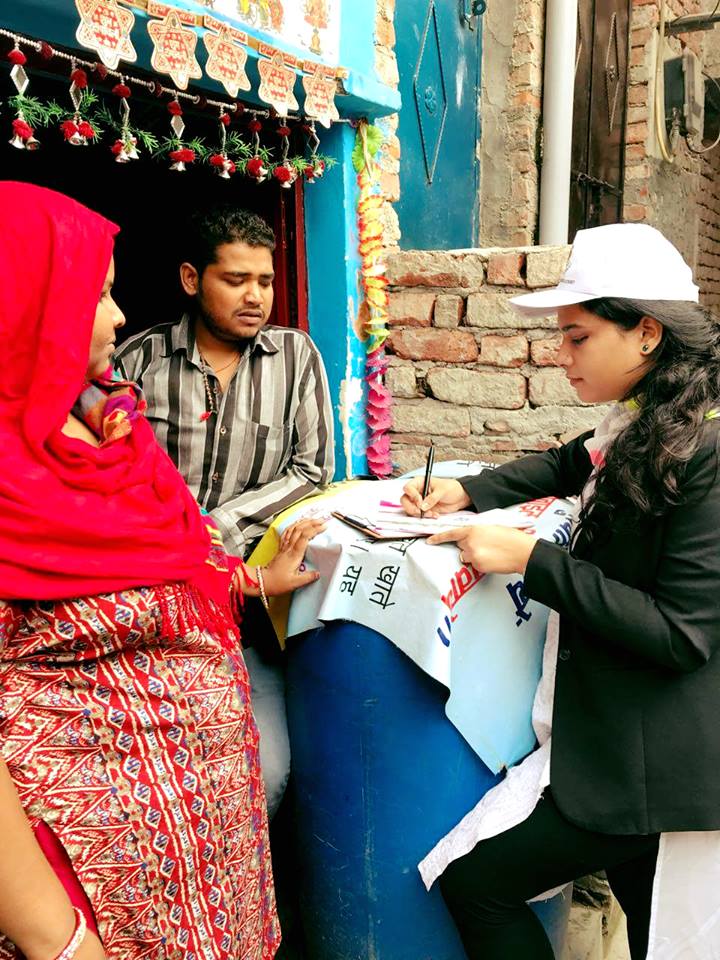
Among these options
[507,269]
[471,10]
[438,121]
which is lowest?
[507,269]

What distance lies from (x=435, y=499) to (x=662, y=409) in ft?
2.02

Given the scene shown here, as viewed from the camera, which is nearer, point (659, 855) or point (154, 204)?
point (659, 855)

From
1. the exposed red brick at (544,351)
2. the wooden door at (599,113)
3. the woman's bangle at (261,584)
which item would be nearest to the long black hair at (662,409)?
the woman's bangle at (261,584)

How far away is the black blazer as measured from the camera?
145cm

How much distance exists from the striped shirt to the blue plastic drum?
0.57 metres

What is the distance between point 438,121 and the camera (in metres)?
4.04

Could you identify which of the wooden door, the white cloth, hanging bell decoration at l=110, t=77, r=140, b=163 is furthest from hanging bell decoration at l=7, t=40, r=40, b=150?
the wooden door

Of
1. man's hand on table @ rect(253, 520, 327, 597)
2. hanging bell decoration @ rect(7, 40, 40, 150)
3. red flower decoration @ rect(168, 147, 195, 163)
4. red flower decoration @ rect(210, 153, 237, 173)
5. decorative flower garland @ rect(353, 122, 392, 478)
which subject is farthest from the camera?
decorative flower garland @ rect(353, 122, 392, 478)

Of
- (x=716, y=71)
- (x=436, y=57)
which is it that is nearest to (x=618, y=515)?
(x=436, y=57)

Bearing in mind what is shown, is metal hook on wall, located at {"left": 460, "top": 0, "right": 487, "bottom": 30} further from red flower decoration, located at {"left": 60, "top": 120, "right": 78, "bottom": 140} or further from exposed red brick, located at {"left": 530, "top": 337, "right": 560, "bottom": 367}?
red flower decoration, located at {"left": 60, "top": 120, "right": 78, "bottom": 140}

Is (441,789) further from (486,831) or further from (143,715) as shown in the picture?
(143,715)

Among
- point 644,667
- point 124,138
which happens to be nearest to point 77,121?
point 124,138

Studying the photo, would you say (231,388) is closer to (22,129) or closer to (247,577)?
(247,577)

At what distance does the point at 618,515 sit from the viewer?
5.05 feet
